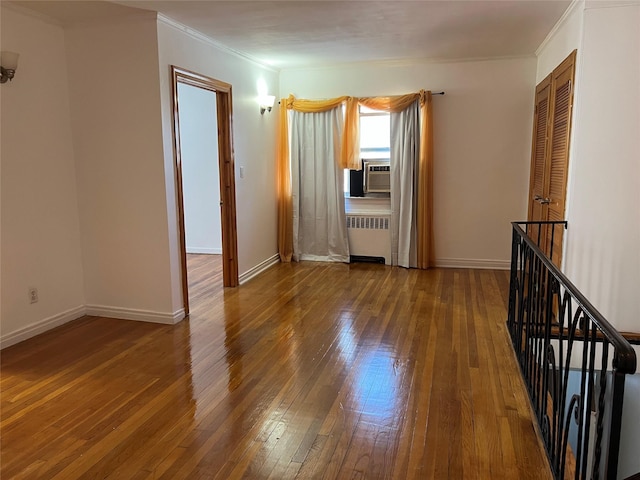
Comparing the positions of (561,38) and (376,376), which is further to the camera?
(561,38)

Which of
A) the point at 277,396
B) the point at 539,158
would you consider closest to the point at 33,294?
the point at 277,396

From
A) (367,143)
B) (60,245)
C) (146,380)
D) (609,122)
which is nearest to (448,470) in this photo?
(146,380)

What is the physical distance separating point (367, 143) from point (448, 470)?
14.6 ft

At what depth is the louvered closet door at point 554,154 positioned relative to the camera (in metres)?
3.76

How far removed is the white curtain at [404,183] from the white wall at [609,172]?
218cm

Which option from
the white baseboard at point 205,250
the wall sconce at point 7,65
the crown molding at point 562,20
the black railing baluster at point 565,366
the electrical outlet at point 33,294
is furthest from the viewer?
the white baseboard at point 205,250

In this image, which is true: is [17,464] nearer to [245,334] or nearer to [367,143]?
[245,334]

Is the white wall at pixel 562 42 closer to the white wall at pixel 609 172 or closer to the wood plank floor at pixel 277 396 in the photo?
the white wall at pixel 609 172

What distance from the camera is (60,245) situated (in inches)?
154

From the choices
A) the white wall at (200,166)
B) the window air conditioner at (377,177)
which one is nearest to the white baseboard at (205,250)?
the white wall at (200,166)

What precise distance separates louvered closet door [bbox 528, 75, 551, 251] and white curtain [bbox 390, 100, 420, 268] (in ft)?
4.12

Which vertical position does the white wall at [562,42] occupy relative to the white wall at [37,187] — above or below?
above

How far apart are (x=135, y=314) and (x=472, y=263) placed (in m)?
3.82

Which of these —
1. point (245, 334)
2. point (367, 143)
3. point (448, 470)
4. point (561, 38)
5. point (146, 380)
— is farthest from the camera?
point (367, 143)
